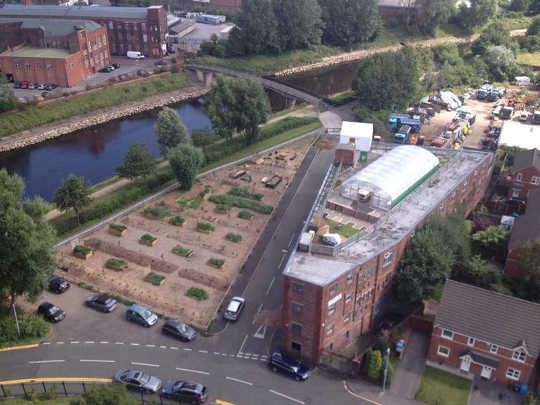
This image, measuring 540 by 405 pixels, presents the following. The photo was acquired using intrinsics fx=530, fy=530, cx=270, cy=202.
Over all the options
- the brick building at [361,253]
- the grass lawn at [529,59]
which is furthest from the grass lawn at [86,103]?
the grass lawn at [529,59]

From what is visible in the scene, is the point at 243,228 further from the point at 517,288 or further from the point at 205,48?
the point at 205,48

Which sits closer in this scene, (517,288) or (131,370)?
(131,370)

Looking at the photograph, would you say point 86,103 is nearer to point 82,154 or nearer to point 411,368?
point 82,154

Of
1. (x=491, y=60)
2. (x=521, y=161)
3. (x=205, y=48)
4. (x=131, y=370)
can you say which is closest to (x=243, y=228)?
(x=131, y=370)

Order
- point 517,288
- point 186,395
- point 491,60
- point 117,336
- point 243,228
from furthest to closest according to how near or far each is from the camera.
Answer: point 491,60 < point 243,228 < point 517,288 < point 117,336 < point 186,395

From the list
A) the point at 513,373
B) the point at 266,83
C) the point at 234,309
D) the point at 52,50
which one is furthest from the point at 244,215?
the point at 52,50

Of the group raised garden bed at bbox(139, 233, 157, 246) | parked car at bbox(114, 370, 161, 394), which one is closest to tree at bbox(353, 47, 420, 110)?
raised garden bed at bbox(139, 233, 157, 246)

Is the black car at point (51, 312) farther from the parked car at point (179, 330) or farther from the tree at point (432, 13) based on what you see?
the tree at point (432, 13)

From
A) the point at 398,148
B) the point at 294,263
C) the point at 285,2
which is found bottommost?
the point at 294,263
